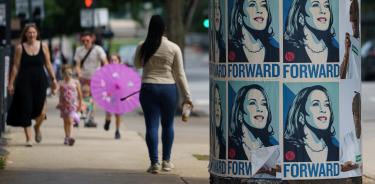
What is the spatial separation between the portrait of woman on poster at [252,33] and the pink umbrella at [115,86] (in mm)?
6442

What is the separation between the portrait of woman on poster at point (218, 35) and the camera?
8.88 m

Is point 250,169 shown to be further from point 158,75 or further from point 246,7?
point 158,75

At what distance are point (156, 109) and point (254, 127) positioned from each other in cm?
250

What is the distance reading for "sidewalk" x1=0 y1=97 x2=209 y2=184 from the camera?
10.4 m

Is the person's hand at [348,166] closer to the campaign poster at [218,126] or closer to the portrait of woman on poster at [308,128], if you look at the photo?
the portrait of woman on poster at [308,128]

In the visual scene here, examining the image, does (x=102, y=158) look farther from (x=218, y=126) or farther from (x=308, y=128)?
(x=308, y=128)

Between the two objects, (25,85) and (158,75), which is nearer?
(158,75)

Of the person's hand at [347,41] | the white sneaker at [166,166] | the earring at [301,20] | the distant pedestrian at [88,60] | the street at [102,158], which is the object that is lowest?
the street at [102,158]

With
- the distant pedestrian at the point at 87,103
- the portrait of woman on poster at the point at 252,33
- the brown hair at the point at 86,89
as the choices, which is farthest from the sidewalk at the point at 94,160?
the portrait of woman on poster at the point at 252,33

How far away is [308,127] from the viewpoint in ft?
28.3

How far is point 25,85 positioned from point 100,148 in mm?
1353

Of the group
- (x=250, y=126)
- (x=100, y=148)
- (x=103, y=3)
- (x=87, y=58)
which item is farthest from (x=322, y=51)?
(x=103, y=3)

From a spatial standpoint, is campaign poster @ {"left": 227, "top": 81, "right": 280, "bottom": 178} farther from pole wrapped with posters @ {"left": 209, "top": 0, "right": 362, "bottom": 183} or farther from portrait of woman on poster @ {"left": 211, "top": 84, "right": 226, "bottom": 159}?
portrait of woman on poster @ {"left": 211, "top": 84, "right": 226, "bottom": 159}

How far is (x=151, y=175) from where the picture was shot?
10734mm
